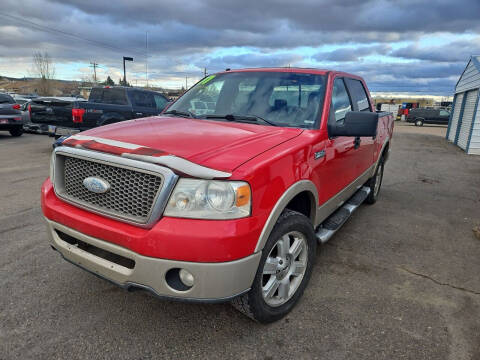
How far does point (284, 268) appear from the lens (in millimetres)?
2436

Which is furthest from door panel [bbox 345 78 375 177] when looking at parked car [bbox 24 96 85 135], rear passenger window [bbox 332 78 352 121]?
parked car [bbox 24 96 85 135]

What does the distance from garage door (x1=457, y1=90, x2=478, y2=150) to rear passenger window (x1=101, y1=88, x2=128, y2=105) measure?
13.1 metres

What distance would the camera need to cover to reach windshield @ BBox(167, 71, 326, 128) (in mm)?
2984

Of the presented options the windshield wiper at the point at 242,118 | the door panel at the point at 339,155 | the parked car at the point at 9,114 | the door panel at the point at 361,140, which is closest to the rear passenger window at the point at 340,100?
the door panel at the point at 339,155

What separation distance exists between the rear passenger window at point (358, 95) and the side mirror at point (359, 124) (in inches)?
49.6

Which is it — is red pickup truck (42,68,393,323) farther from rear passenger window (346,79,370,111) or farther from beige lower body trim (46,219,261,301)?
rear passenger window (346,79,370,111)

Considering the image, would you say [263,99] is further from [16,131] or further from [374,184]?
[16,131]

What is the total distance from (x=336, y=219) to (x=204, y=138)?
188 centimetres

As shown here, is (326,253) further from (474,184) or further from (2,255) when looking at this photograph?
(474,184)

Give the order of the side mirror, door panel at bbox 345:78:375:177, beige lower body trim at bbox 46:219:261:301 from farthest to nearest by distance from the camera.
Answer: door panel at bbox 345:78:375:177, the side mirror, beige lower body trim at bbox 46:219:261:301

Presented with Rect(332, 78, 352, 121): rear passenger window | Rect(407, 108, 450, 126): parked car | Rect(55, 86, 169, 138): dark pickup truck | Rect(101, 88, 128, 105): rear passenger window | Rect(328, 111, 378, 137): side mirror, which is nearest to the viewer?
Rect(328, 111, 378, 137): side mirror

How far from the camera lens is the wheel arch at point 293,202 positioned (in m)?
2.02

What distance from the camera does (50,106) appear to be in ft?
29.4

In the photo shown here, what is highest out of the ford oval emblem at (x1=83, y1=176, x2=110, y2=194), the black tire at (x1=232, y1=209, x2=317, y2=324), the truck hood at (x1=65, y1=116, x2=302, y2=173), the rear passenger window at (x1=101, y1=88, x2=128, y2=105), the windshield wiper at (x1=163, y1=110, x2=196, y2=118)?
the rear passenger window at (x1=101, y1=88, x2=128, y2=105)
